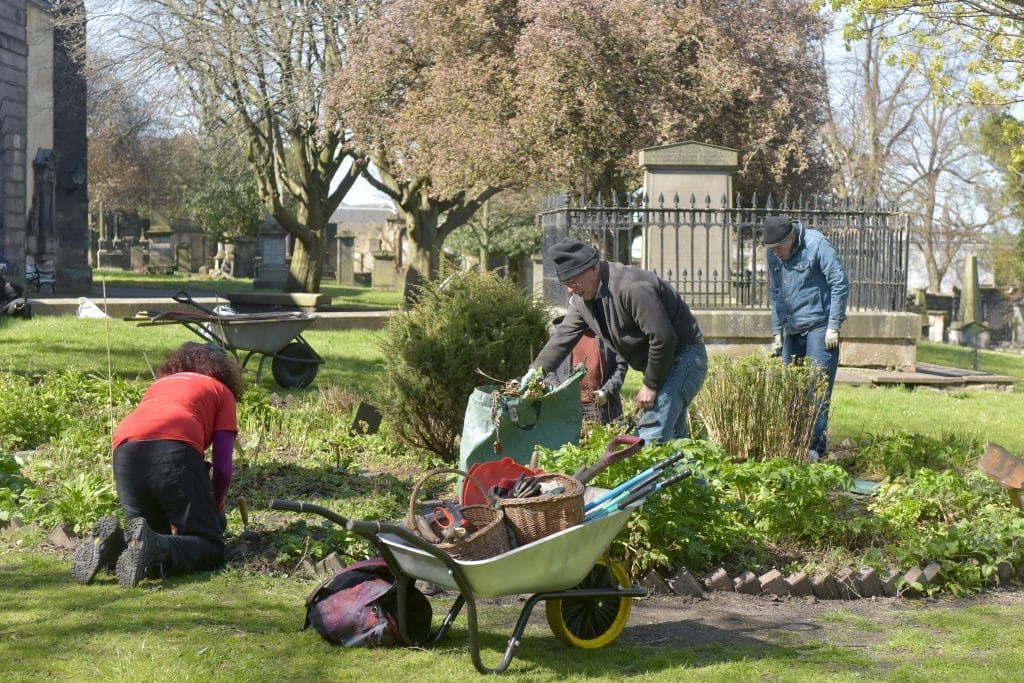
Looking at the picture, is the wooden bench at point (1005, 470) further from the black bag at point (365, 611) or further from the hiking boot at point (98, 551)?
the hiking boot at point (98, 551)

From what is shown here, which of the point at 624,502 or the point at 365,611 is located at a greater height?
the point at 624,502

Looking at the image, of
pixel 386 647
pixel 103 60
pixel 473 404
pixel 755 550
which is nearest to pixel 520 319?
pixel 473 404

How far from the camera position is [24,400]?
367 inches

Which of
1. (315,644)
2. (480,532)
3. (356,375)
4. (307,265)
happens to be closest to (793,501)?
(480,532)

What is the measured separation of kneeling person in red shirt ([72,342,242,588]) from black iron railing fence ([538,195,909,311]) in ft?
27.4

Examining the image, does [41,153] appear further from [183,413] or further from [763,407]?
[183,413]

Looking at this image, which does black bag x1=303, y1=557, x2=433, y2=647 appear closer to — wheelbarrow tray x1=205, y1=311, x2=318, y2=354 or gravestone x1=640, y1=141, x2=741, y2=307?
wheelbarrow tray x1=205, y1=311, x2=318, y2=354

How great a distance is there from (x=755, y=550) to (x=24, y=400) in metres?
6.02

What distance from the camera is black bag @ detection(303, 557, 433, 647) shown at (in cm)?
468

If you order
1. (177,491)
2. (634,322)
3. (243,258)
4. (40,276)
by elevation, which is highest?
(243,258)

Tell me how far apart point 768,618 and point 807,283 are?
402cm

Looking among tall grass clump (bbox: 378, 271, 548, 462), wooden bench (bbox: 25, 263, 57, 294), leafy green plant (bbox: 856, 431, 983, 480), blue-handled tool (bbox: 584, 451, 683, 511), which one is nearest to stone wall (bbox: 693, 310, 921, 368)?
leafy green plant (bbox: 856, 431, 983, 480)

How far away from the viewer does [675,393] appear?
6512 mm

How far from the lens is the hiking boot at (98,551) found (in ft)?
17.9
